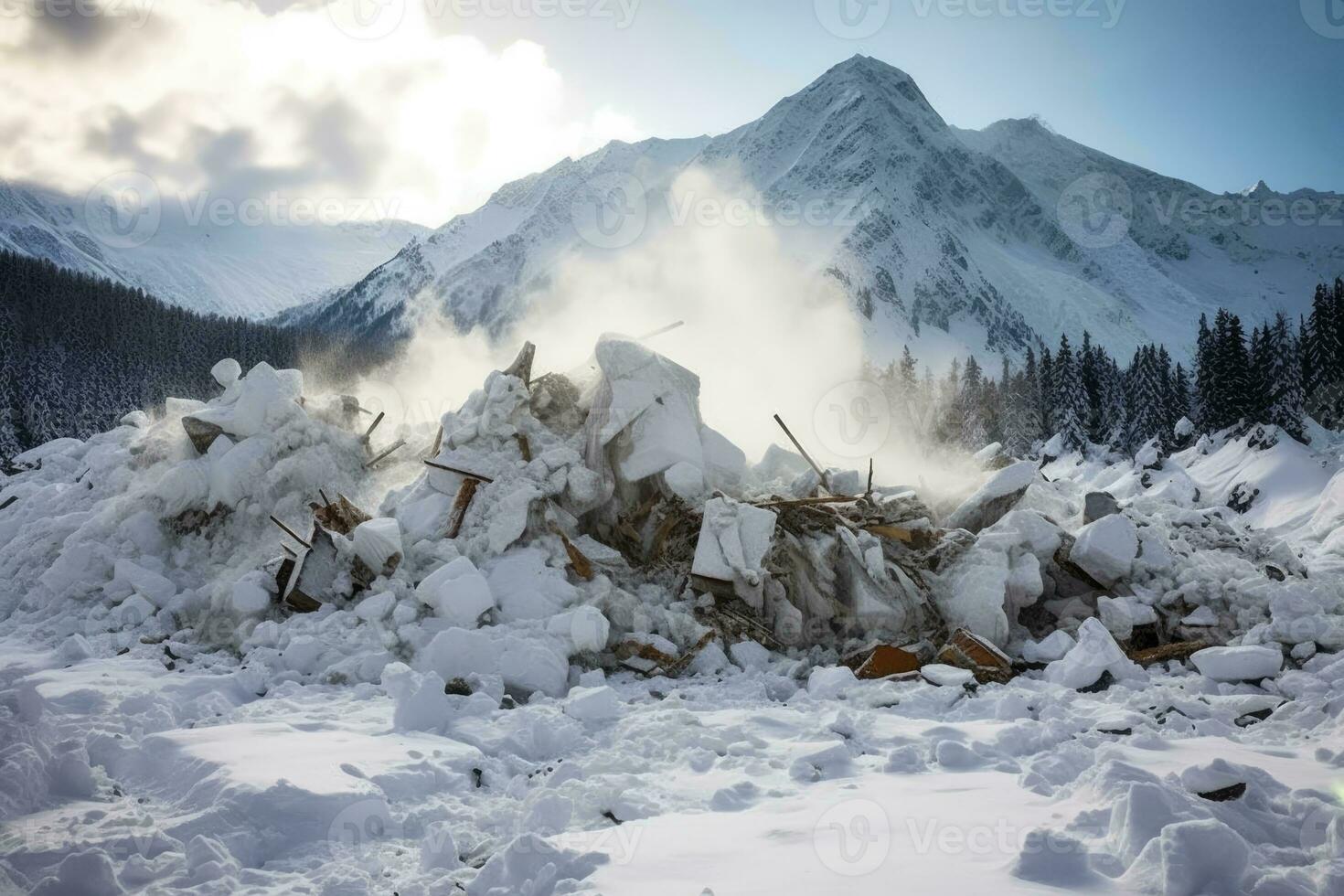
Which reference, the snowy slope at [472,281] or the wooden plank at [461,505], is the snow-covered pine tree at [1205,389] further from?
the snowy slope at [472,281]

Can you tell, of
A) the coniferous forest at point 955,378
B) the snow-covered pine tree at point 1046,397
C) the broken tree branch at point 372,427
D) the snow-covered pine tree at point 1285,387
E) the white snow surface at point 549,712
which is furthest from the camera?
the snow-covered pine tree at point 1046,397

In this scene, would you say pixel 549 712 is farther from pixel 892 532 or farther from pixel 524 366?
pixel 524 366

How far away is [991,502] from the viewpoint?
35.4ft

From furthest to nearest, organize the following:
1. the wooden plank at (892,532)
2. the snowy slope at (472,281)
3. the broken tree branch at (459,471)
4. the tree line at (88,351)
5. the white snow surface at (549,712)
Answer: the snowy slope at (472,281)
the tree line at (88,351)
the wooden plank at (892,532)
the broken tree branch at (459,471)
the white snow surface at (549,712)

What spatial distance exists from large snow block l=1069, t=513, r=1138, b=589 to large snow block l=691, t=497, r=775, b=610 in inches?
162

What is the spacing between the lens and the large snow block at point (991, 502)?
35.4 feet

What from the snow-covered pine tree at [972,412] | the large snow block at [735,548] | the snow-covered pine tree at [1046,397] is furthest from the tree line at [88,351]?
the snow-covered pine tree at [1046,397]

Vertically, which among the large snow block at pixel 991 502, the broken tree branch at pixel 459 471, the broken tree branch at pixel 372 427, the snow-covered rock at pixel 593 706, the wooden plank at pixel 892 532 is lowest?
the snow-covered rock at pixel 593 706

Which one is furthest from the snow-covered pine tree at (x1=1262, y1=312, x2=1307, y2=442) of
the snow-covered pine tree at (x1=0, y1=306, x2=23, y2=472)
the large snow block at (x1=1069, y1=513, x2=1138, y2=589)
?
the snow-covered pine tree at (x1=0, y1=306, x2=23, y2=472)

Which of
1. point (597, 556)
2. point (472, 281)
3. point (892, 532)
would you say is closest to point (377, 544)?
point (597, 556)

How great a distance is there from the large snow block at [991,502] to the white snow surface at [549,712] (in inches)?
20.4

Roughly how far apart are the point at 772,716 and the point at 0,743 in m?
5.02

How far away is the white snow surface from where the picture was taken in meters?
3.33

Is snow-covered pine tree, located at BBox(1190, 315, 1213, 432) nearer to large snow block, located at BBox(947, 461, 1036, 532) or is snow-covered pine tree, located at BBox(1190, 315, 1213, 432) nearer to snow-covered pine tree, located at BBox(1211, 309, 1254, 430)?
snow-covered pine tree, located at BBox(1211, 309, 1254, 430)
